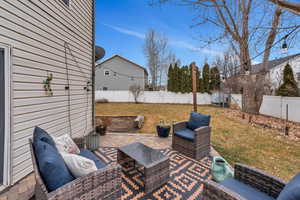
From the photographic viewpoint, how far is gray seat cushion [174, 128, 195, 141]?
3.04 m

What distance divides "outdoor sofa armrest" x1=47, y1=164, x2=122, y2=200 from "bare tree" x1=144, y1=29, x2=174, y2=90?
18471mm

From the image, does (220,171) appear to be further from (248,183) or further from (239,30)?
(239,30)

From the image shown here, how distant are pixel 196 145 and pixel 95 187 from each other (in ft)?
7.20

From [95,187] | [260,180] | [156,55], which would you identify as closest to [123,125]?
[95,187]

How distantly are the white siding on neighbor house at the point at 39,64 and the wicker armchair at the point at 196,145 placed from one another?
2.84 meters

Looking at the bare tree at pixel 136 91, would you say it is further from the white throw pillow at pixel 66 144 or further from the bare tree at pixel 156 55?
the white throw pillow at pixel 66 144

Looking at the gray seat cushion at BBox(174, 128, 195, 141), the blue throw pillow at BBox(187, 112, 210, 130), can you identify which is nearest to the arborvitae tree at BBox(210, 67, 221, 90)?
the blue throw pillow at BBox(187, 112, 210, 130)

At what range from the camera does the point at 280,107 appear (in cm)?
720

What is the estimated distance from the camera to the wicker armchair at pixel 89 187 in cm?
114

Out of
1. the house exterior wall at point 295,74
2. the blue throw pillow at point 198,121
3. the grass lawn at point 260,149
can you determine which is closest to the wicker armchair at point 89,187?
the blue throw pillow at point 198,121

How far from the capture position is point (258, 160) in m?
3.13

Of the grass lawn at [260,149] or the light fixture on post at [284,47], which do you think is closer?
the grass lawn at [260,149]

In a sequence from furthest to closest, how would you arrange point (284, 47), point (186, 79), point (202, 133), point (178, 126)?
point (186, 79)
point (284, 47)
point (178, 126)
point (202, 133)

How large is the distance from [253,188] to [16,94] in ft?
11.2
